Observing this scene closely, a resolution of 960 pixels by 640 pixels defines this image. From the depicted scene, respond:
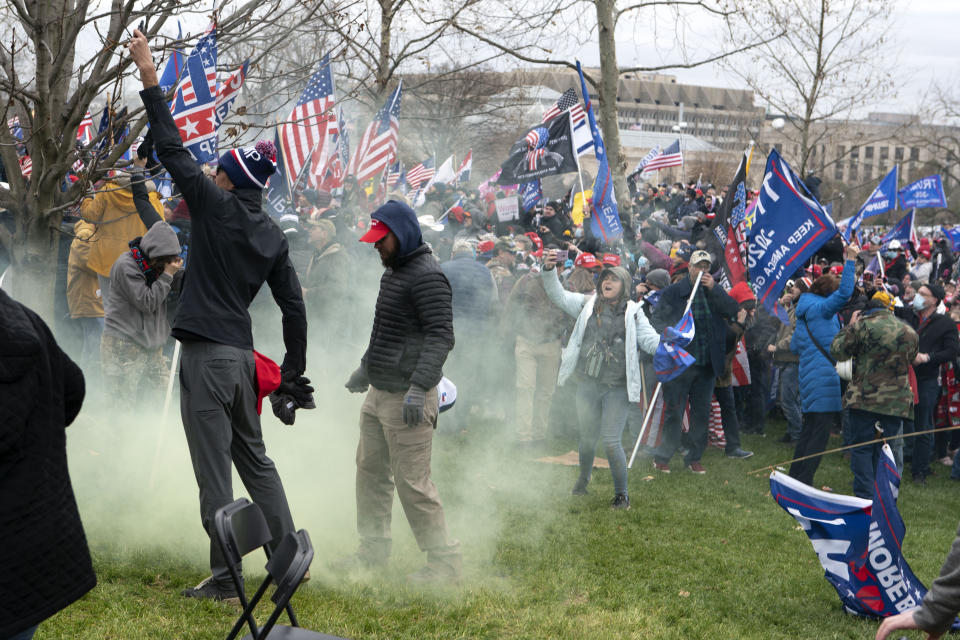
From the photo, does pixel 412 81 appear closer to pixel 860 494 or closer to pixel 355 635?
pixel 860 494

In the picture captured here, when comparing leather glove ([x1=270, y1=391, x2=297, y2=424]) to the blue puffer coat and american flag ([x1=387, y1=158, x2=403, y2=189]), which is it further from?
american flag ([x1=387, y1=158, x2=403, y2=189])

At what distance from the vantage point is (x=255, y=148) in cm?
441

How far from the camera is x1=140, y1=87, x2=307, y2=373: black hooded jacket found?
4.18 m

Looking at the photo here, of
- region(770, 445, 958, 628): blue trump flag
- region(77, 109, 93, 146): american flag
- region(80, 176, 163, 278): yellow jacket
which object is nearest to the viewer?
region(770, 445, 958, 628): blue trump flag

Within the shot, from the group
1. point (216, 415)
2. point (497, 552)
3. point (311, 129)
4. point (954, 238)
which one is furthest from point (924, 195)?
point (216, 415)

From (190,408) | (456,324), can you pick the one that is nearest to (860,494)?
(456,324)

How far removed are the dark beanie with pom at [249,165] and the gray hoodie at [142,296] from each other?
2.35 metres

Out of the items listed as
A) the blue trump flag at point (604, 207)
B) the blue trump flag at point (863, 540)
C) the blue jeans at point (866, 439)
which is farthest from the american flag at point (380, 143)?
the blue trump flag at point (863, 540)


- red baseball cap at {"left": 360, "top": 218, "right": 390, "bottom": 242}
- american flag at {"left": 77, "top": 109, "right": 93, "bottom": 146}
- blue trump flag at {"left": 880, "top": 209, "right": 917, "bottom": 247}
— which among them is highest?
american flag at {"left": 77, "top": 109, "right": 93, "bottom": 146}

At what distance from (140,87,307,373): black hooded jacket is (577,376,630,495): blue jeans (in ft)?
11.7

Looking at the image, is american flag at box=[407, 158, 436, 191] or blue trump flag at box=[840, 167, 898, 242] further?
american flag at box=[407, 158, 436, 191]

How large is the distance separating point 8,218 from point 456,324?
4427 mm

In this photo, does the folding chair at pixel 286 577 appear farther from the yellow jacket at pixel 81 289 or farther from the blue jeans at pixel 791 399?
the blue jeans at pixel 791 399

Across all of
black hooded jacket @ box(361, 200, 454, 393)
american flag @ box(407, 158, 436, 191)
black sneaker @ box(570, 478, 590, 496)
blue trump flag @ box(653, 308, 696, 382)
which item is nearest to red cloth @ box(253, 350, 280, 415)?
black hooded jacket @ box(361, 200, 454, 393)
